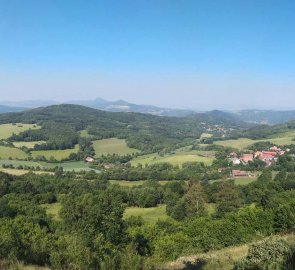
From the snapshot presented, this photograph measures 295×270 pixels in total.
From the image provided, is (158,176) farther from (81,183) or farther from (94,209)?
(94,209)

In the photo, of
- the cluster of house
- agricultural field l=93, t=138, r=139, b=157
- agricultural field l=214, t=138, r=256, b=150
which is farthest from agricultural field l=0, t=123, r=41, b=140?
the cluster of house

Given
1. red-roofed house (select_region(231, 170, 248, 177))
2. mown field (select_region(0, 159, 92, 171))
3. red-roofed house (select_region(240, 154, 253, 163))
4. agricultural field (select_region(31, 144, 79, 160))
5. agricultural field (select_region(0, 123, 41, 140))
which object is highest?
agricultural field (select_region(0, 123, 41, 140))

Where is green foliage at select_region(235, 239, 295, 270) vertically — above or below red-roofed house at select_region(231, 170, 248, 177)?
above

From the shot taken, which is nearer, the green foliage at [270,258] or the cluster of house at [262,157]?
the green foliage at [270,258]

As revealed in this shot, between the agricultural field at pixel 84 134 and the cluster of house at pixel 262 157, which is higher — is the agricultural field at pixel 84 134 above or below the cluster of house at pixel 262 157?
above

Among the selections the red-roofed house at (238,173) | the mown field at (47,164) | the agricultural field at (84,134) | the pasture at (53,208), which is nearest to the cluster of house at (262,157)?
the red-roofed house at (238,173)

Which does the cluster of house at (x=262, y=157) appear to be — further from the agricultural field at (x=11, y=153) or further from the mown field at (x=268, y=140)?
the agricultural field at (x=11, y=153)

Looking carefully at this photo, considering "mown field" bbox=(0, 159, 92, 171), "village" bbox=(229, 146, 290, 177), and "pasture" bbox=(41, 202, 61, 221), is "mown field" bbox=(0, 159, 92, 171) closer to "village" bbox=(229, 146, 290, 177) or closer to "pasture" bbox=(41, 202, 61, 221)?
"pasture" bbox=(41, 202, 61, 221)
